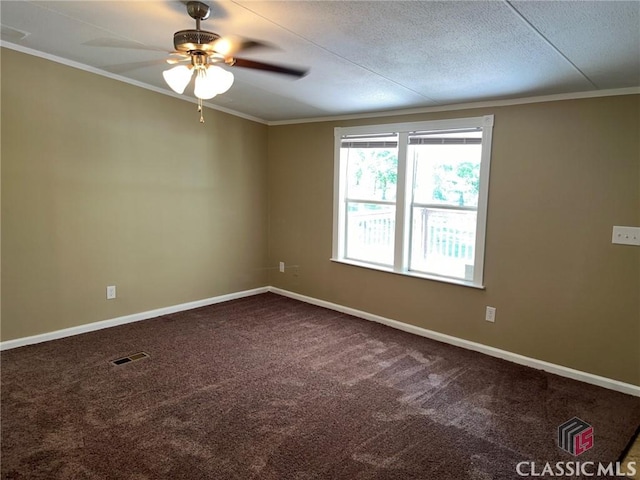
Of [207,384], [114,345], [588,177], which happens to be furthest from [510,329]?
[114,345]

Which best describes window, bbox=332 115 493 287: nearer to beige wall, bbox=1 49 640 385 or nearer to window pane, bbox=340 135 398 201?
window pane, bbox=340 135 398 201

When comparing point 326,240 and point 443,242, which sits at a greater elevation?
point 443,242

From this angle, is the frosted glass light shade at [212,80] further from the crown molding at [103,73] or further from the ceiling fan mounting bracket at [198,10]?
the crown molding at [103,73]

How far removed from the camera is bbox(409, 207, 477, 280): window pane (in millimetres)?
3746

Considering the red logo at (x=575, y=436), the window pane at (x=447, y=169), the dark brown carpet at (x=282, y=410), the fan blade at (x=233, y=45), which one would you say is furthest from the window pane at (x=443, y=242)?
the fan blade at (x=233, y=45)

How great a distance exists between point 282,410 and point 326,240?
2453 mm

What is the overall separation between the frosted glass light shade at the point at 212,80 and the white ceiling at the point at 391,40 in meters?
0.31

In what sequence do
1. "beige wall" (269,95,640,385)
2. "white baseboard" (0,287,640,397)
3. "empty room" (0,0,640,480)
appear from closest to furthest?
"empty room" (0,0,640,480), "beige wall" (269,95,640,385), "white baseboard" (0,287,640,397)

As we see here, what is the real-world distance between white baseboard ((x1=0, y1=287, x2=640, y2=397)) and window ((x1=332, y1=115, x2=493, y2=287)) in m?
0.54

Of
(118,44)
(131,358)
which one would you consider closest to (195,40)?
(118,44)

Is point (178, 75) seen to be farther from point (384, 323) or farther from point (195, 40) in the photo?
point (384, 323)

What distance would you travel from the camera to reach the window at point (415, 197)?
366cm

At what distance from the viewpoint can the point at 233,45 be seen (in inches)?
94.7

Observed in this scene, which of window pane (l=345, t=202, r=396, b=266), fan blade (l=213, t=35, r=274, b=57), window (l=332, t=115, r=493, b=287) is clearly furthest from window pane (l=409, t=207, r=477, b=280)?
fan blade (l=213, t=35, r=274, b=57)
